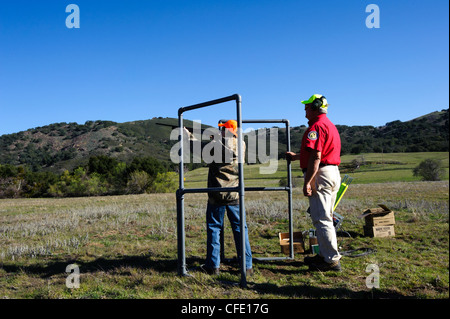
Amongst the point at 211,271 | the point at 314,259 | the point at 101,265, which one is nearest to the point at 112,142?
the point at 101,265

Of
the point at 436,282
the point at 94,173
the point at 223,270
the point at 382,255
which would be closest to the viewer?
the point at 436,282

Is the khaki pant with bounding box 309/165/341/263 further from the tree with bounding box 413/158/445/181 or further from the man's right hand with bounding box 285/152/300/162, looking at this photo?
the tree with bounding box 413/158/445/181

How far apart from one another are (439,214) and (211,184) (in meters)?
8.27

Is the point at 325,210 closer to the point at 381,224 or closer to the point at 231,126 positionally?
the point at 231,126

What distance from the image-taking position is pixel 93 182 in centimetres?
4100

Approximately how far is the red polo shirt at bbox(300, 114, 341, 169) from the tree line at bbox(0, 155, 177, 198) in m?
37.1

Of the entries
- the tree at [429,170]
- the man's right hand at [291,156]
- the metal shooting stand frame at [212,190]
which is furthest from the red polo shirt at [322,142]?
the tree at [429,170]

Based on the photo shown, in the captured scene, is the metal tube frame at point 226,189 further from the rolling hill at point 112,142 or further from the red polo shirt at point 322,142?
the rolling hill at point 112,142

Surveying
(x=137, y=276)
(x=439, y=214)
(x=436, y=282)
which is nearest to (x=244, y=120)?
(x=137, y=276)

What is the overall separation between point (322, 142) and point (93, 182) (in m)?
39.9

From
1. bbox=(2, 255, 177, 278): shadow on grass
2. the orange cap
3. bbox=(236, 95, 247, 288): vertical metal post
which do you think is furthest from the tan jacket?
bbox=(2, 255, 177, 278): shadow on grass

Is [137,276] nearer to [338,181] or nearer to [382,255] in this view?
[338,181]
